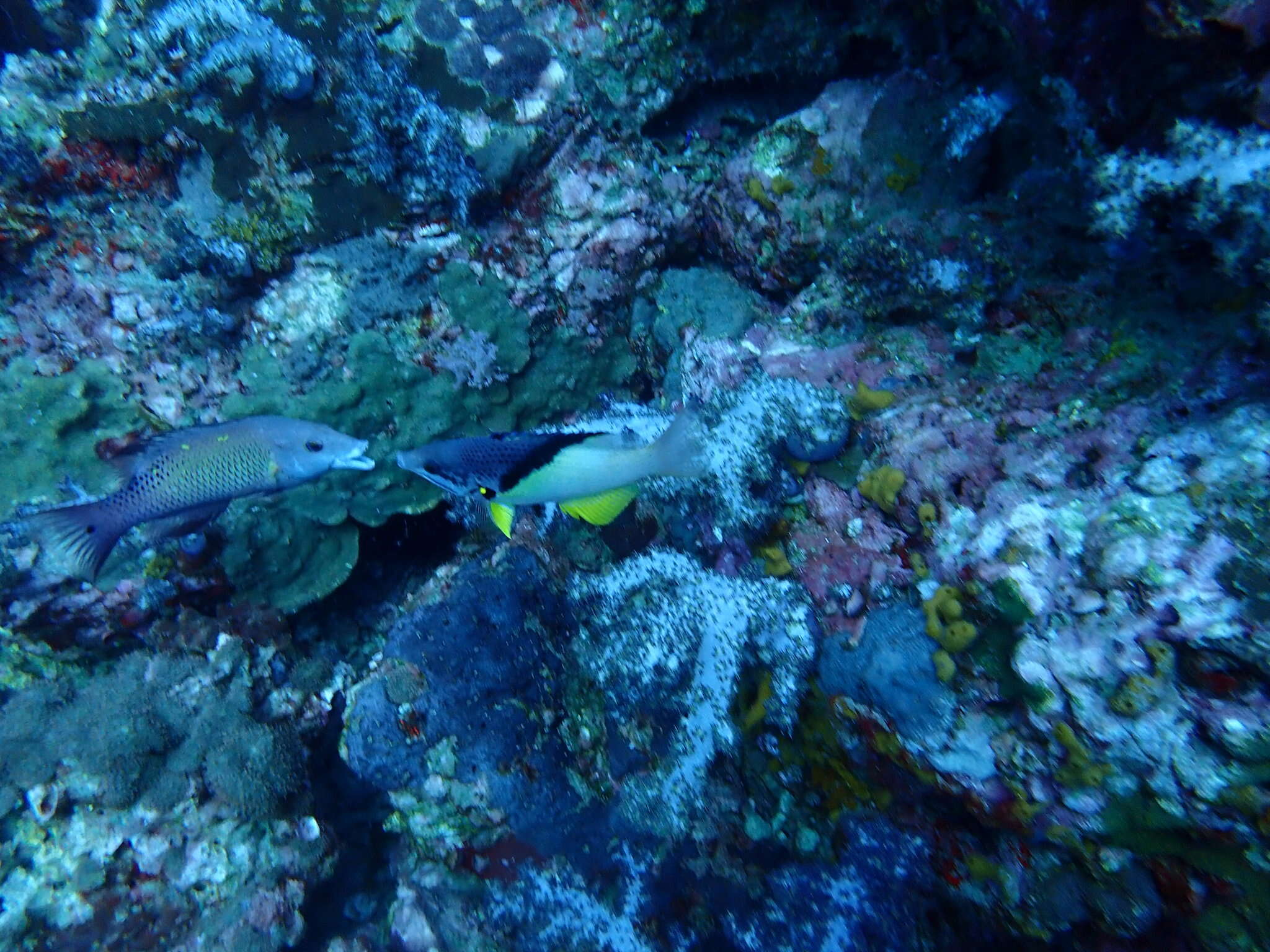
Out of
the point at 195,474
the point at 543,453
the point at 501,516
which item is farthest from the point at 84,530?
the point at 543,453

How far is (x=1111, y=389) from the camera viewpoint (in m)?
2.93

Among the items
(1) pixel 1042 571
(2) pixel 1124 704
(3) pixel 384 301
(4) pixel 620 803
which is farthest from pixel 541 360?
(2) pixel 1124 704

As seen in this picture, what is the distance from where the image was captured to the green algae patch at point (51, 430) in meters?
3.72

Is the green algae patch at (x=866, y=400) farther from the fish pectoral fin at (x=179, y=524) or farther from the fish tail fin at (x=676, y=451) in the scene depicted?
the fish pectoral fin at (x=179, y=524)

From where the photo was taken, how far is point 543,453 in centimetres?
264

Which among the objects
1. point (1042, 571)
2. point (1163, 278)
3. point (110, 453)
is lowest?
point (110, 453)

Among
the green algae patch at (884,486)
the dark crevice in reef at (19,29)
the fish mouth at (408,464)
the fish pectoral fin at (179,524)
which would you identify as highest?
the dark crevice in reef at (19,29)

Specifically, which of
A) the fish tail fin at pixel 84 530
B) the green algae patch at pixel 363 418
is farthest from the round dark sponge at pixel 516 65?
the fish tail fin at pixel 84 530

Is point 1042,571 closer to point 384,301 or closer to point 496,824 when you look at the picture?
point 496,824

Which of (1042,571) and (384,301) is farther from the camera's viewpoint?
(384,301)

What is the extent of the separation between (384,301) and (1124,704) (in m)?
4.39

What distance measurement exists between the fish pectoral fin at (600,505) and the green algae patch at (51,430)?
3.08 meters

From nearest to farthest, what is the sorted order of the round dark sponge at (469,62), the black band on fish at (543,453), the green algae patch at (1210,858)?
the green algae patch at (1210,858)
the black band on fish at (543,453)
the round dark sponge at (469,62)

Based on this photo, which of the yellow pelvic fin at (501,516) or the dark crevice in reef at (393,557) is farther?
the dark crevice in reef at (393,557)
